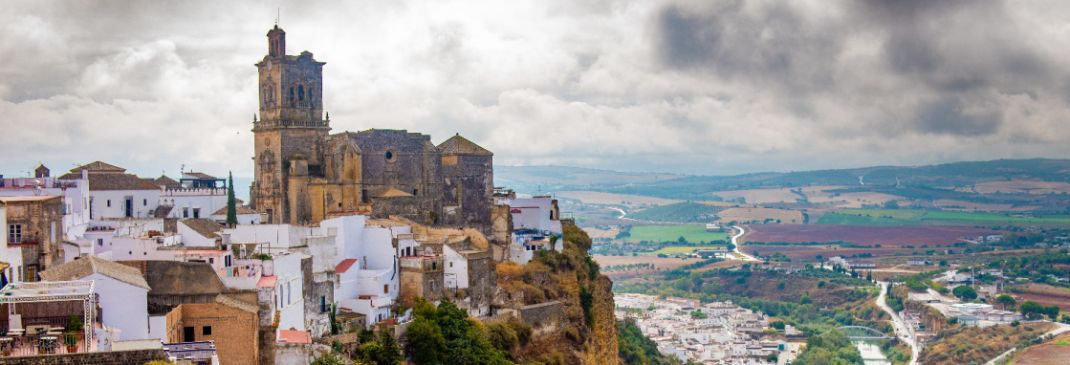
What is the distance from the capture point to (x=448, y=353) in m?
33.8

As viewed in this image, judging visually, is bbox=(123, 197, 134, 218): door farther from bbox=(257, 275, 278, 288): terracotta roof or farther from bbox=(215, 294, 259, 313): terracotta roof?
bbox=(215, 294, 259, 313): terracotta roof

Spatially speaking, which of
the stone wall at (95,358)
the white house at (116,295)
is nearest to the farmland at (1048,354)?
the white house at (116,295)

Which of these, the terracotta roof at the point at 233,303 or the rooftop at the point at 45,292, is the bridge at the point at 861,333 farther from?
the rooftop at the point at 45,292

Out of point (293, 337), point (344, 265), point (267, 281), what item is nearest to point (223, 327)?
point (267, 281)

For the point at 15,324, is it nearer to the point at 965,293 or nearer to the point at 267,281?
the point at 267,281

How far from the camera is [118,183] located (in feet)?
136

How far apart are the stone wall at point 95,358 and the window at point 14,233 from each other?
8.00 metres

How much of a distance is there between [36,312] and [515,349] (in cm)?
2053

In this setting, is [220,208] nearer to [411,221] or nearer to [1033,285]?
[411,221]

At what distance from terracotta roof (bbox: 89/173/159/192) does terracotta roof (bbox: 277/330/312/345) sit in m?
15.4

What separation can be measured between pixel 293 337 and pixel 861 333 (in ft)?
331

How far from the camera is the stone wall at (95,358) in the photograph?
17141 millimetres

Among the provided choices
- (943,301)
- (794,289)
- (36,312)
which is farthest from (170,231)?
(794,289)

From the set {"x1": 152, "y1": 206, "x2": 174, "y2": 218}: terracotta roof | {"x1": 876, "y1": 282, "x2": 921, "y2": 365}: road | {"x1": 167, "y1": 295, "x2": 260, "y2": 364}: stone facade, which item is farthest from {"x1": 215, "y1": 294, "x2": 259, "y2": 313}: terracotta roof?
{"x1": 876, "y1": 282, "x2": 921, "y2": 365}: road
